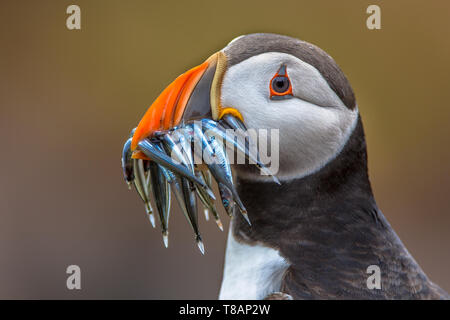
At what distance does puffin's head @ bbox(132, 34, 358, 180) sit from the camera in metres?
2.30

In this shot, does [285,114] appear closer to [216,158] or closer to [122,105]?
[216,158]

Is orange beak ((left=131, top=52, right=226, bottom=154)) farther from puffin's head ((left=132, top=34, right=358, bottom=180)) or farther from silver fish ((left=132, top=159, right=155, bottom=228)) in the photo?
silver fish ((left=132, top=159, right=155, bottom=228))

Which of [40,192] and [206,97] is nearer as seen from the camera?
[206,97]

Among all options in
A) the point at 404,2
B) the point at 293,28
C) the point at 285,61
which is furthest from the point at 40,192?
the point at 285,61

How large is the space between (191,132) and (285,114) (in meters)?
0.37

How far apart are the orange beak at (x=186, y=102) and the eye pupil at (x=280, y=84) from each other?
209 mm

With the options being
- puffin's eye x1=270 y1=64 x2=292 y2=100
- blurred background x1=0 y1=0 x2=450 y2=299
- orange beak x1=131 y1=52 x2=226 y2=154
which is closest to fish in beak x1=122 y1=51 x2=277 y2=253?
orange beak x1=131 y1=52 x2=226 y2=154

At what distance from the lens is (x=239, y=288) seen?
2.47 metres

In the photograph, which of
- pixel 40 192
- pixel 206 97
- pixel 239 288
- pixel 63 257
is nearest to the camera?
pixel 206 97

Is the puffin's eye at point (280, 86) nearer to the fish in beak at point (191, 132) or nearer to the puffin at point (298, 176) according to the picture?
the puffin at point (298, 176)

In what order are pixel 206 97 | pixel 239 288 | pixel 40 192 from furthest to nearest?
pixel 40 192 → pixel 239 288 → pixel 206 97

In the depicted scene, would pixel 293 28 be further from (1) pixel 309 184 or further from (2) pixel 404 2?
(1) pixel 309 184

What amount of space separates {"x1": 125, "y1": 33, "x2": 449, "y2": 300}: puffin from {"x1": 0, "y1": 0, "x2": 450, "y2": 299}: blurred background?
3776mm

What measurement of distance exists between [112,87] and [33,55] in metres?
0.98
